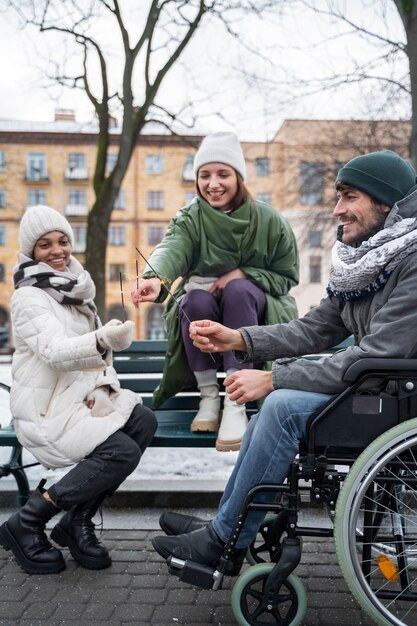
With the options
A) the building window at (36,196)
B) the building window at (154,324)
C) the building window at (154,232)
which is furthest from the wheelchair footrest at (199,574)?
the building window at (36,196)

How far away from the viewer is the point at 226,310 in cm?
396

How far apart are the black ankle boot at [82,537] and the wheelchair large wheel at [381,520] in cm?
129

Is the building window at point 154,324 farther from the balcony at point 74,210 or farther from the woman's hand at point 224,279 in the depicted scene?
the woman's hand at point 224,279

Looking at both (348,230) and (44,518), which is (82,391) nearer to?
(44,518)

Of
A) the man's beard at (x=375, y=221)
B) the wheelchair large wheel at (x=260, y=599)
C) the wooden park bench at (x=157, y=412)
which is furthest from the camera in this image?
the wooden park bench at (x=157, y=412)

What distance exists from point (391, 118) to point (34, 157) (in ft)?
150

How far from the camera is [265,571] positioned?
271 centimetres

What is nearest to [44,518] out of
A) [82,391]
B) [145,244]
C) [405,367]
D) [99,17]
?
[82,391]

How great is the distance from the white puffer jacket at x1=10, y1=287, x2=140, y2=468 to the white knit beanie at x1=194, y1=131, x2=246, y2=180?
121 centimetres

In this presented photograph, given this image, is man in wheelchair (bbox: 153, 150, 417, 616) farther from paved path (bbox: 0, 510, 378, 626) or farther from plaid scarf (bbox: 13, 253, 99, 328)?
plaid scarf (bbox: 13, 253, 99, 328)

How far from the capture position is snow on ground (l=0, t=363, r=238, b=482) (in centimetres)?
477

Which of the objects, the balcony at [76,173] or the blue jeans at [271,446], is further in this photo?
the balcony at [76,173]

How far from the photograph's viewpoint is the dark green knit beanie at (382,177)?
2.79 m

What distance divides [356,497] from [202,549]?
0.67m
